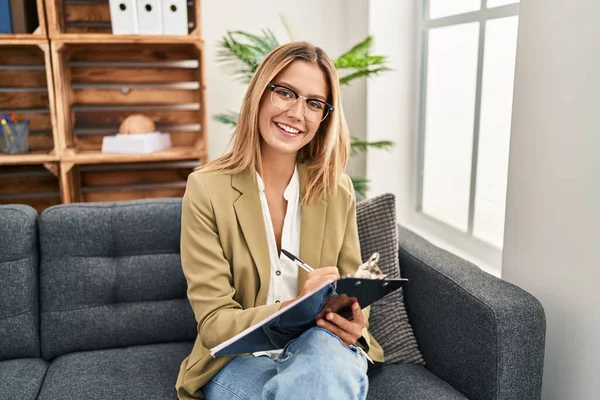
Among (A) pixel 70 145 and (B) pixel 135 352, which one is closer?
(B) pixel 135 352

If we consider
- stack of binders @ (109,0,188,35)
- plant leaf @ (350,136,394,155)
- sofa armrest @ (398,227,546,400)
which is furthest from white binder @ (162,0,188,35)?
sofa armrest @ (398,227,546,400)

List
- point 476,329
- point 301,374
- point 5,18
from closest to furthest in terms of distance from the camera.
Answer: point 301,374, point 476,329, point 5,18

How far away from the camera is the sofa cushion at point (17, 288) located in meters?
1.69

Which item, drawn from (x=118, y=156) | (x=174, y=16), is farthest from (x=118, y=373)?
(x=174, y=16)

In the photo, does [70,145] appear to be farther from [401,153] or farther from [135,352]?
[401,153]

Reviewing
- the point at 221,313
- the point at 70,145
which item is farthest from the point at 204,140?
the point at 221,313

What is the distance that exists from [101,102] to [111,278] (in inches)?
49.0

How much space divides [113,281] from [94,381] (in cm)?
33

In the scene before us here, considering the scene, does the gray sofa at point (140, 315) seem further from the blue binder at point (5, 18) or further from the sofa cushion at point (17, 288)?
the blue binder at point (5, 18)

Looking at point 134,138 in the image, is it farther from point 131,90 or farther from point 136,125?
point 131,90

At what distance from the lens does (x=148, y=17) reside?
2.39 meters

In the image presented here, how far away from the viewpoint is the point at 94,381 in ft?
5.09

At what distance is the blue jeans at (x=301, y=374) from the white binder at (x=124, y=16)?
5.16 ft

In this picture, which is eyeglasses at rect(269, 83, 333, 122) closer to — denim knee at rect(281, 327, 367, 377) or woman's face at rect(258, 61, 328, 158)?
woman's face at rect(258, 61, 328, 158)
